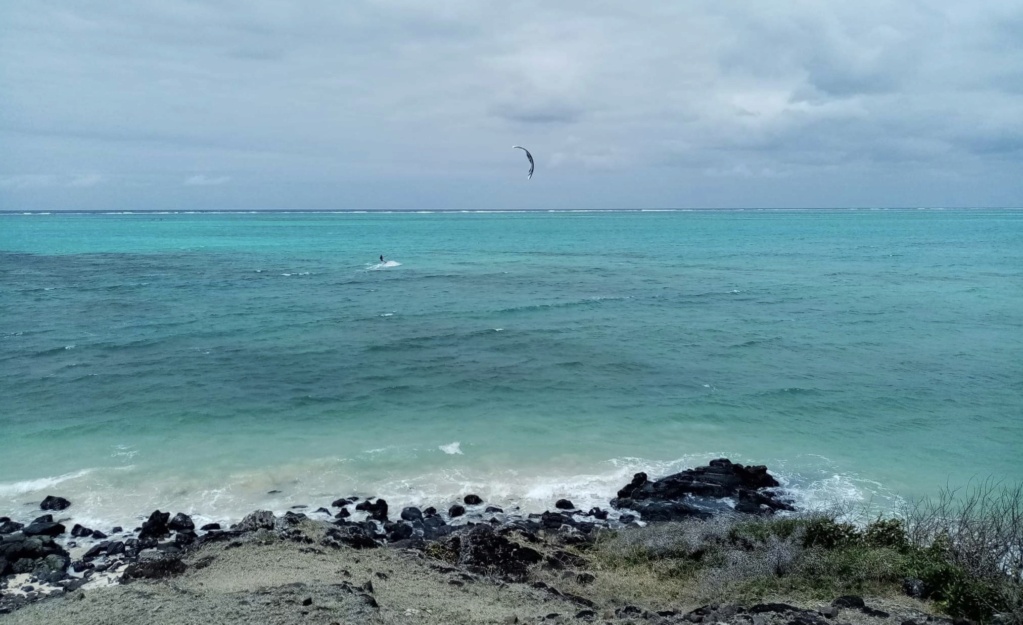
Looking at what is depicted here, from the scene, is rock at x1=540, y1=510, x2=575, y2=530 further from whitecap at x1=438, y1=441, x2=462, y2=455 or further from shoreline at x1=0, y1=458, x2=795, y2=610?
whitecap at x1=438, y1=441, x2=462, y2=455

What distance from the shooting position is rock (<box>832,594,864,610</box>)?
10078 millimetres

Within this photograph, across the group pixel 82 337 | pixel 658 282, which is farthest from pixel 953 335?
pixel 82 337

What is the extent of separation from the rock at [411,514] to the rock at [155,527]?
15.2 feet

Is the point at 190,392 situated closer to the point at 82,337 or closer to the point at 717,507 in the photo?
the point at 82,337

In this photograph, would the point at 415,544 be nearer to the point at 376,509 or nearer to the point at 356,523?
the point at 356,523

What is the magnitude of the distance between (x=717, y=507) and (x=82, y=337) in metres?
27.9

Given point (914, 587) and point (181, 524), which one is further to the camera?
point (181, 524)

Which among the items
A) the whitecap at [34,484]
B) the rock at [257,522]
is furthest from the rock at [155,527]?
the whitecap at [34,484]

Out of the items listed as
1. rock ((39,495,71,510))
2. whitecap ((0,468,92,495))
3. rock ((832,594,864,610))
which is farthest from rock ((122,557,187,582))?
rock ((832,594,864,610))

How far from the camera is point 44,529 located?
542 inches

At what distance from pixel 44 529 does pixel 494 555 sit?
8.91m

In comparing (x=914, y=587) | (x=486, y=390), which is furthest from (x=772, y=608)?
(x=486, y=390)

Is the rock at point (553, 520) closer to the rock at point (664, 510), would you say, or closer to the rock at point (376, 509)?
the rock at point (664, 510)

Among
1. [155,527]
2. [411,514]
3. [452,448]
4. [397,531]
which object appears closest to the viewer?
[155,527]
